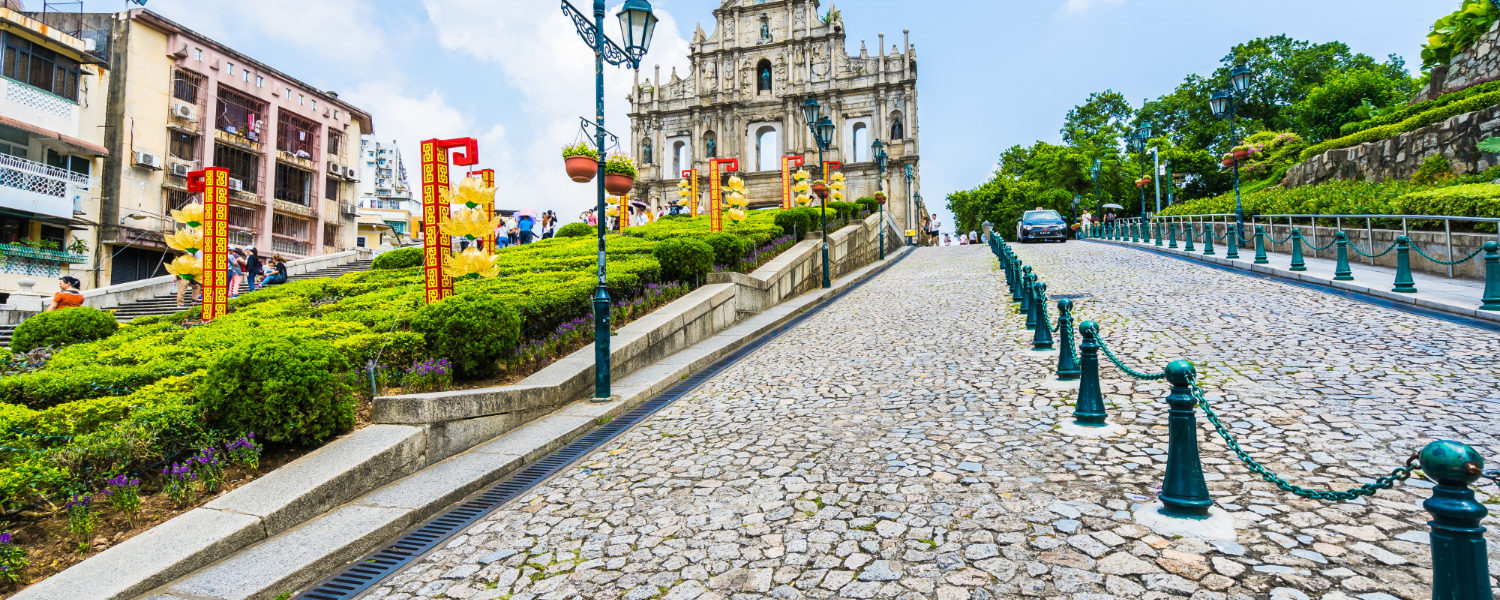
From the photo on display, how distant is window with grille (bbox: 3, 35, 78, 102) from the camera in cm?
2105

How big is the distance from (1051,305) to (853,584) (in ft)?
33.5

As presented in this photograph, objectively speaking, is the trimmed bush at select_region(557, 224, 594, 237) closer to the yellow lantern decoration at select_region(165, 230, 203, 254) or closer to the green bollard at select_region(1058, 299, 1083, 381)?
the yellow lantern decoration at select_region(165, 230, 203, 254)

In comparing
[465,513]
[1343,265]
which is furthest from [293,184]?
[1343,265]

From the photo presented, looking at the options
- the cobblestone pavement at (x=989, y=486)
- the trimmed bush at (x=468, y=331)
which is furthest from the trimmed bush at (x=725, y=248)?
the trimmed bush at (x=468, y=331)

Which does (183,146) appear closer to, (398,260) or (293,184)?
(293,184)

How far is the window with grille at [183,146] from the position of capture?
28516mm

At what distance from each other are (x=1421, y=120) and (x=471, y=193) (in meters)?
31.3

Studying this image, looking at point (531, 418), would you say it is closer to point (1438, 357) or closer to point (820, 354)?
point (820, 354)

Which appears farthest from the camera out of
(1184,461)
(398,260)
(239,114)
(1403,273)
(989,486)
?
(239,114)

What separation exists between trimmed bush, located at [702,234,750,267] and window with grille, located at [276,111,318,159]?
1117 inches

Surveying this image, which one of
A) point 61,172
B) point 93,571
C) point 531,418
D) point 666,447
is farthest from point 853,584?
point 61,172

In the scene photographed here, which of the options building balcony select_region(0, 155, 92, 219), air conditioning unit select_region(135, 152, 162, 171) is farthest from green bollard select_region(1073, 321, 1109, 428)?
air conditioning unit select_region(135, 152, 162, 171)

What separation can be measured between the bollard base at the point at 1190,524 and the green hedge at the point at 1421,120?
91.6 ft

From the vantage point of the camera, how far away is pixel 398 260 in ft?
57.3
